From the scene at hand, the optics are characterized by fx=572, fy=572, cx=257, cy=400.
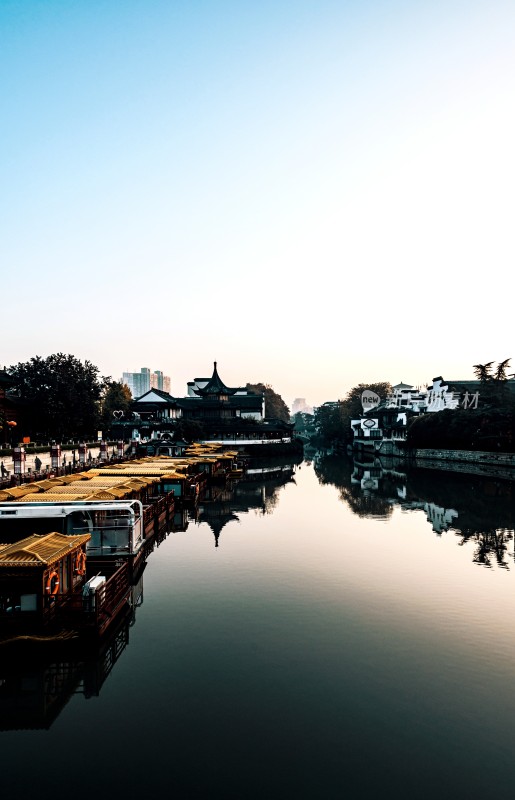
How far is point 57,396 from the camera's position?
79.2 metres

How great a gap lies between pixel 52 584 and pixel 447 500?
4568 cm

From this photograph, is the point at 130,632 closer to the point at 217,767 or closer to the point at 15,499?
the point at 217,767

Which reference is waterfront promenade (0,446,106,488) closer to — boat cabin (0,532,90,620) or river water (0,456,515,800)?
river water (0,456,515,800)

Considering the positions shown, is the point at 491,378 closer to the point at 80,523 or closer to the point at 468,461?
the point at 468,461

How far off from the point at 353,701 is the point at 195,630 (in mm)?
7239

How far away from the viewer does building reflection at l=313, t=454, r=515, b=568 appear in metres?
38.0

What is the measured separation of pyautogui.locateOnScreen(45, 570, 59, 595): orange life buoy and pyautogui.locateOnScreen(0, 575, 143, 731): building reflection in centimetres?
167

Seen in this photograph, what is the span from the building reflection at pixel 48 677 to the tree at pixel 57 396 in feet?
207

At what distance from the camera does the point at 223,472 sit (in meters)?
73.5

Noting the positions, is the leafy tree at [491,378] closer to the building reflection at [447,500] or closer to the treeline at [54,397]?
the building reflection at [447,500]

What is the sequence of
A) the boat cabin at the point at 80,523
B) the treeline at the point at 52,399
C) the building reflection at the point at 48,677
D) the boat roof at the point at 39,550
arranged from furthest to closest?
the treeline at the point at 52,399 → the boat cabin at the point at 80,523 → the boat roof at the point at 39,550 → the building reflection at the point at 48,677

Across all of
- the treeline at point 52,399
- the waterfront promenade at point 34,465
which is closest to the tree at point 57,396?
the treeline at point 52,399

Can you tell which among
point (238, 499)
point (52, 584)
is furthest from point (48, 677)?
point (238, 499)

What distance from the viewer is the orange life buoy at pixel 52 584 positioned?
18.6 m
